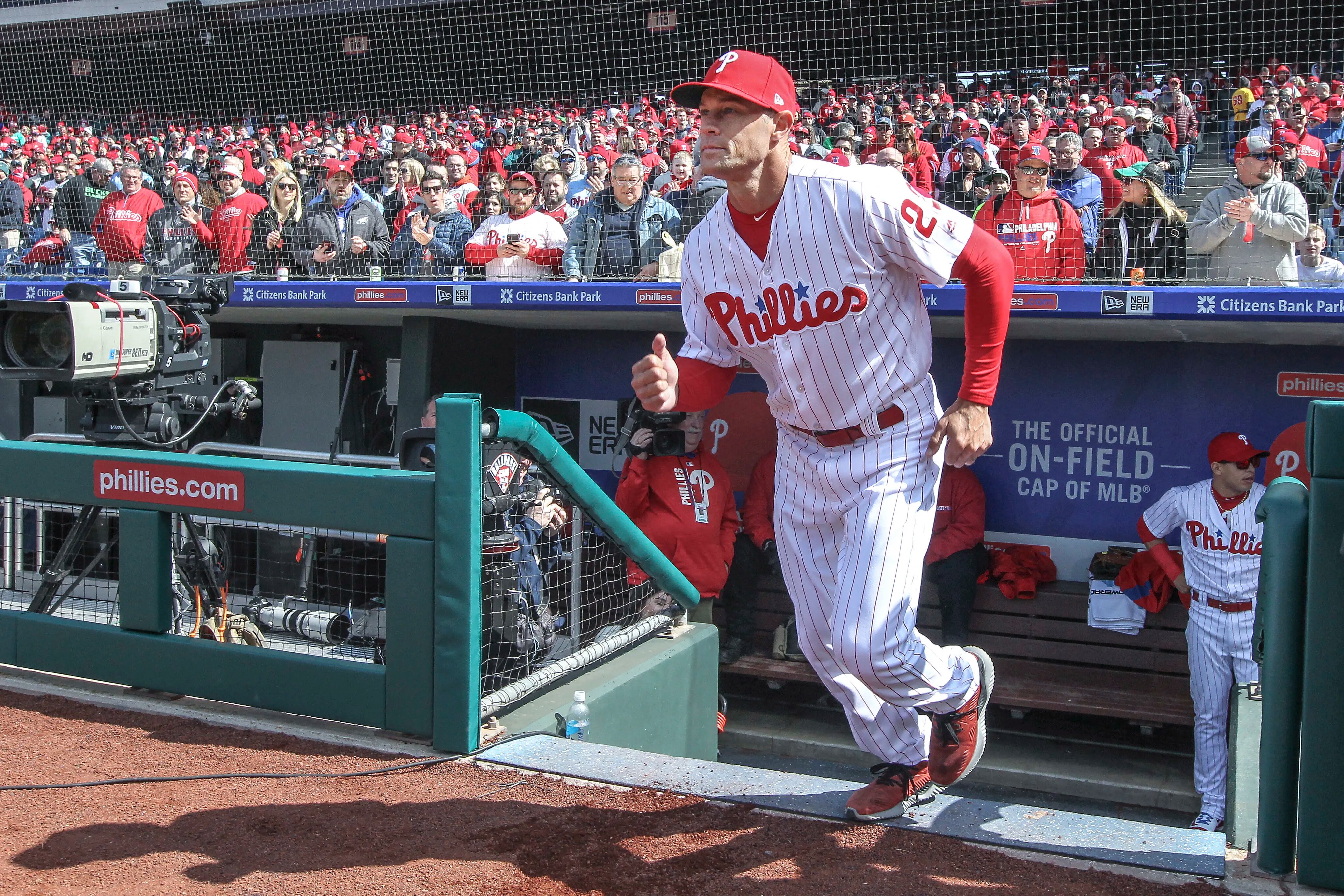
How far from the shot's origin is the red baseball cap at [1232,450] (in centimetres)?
473

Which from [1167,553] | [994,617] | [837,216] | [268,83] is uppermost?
[268,83]

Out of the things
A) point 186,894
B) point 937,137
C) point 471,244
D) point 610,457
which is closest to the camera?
point 186,894

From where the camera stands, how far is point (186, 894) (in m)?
2.00

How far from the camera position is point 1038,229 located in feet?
16.6

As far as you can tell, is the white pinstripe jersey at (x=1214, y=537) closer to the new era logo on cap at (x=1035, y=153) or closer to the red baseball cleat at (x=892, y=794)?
the new era logo on cap at (x=1035, y=153)

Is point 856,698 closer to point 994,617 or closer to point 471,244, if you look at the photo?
point 994,617

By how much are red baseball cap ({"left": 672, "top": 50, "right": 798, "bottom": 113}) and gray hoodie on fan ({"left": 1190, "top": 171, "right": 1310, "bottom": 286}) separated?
10.2ft

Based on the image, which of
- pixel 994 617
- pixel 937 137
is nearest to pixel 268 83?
pixel 937 137

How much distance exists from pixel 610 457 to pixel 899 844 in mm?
4482

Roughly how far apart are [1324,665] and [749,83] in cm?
144

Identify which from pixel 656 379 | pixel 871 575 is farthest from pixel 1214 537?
pixel 656 379

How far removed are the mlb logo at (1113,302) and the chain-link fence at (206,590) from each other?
2.86 m

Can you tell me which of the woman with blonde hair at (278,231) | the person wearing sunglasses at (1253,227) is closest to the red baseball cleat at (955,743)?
the person wearing sunglasses at (1253,227)

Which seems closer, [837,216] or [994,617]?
[837,216]
